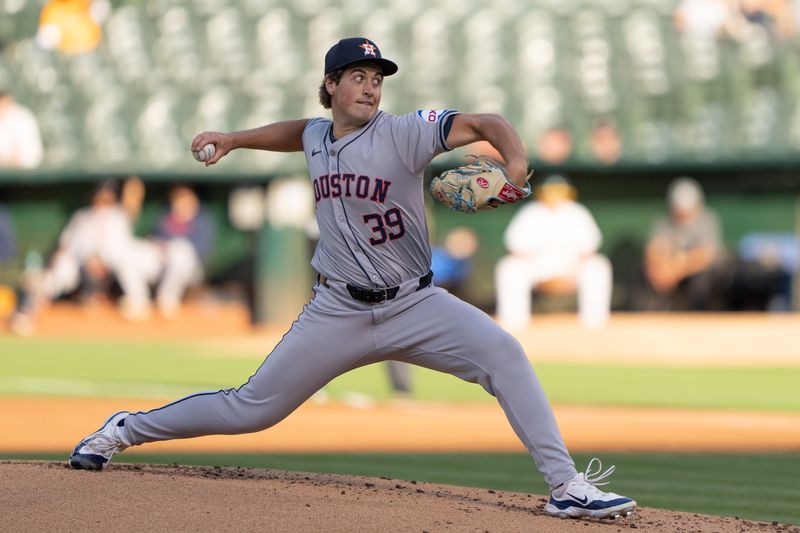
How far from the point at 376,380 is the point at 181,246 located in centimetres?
732

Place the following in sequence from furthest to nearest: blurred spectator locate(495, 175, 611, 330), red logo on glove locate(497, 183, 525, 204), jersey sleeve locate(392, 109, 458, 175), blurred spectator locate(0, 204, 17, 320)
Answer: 1. blurred spectator locate(0, 204, 17, 320)
2. blurred spectator locate(495, 175, 611, 330)
3. jersey sleeve locate(392, 109, 458, 175)
4. red logo on glove locate(497, 183, 525, 204)

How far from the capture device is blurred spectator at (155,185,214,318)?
1902cm

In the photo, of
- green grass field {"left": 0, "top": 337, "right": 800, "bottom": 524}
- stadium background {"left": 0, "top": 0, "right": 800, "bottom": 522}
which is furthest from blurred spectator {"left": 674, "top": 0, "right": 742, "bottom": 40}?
green grass field {"left": 0, "top": 337, "right": 800, "bottom": 524}

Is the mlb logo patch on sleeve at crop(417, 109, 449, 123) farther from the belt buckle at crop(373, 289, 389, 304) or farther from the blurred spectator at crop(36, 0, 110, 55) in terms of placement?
the blurred spectator at crop(36, 0, 110, 55)

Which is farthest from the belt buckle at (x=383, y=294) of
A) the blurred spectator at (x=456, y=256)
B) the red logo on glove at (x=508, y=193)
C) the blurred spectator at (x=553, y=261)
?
the blurred spectator at (x=456, y=256)

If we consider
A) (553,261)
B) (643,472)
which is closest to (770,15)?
(553,261)

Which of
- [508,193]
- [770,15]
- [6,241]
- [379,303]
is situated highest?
[770,15]

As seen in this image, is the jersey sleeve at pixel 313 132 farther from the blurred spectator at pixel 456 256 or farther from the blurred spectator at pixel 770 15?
the blurred spectator at pixel 770 15

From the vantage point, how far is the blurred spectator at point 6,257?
18984 millimetres

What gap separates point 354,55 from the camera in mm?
4637

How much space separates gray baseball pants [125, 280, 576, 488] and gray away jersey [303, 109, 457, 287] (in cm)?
9

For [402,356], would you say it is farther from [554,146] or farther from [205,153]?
[554,146]

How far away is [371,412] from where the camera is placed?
383 inches

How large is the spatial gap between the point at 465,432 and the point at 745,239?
10.8 metres
